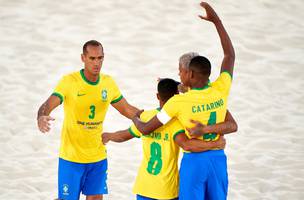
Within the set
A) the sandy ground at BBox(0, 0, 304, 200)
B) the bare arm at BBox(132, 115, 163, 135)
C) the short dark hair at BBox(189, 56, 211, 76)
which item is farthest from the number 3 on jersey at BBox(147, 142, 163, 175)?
the sandy ground at BBox(0, 0, 304, 200)

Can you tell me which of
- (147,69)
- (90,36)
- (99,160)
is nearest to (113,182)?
(99,160)

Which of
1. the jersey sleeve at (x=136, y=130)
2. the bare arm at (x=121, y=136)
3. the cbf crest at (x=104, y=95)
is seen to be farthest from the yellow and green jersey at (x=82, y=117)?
the jersey sleeve at (x=136, y=130)

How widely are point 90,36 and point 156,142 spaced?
8155mm

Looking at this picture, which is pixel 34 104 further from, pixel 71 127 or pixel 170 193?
pixel 170 193

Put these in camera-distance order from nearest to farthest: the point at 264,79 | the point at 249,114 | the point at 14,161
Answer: the point at 14,161 < the point at 249,114 < the point at 264,79

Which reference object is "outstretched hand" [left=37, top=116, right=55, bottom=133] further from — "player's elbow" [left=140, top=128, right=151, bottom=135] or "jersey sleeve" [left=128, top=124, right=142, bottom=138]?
"player's elbow" [left=140, top=128, right=151, bottom=135]

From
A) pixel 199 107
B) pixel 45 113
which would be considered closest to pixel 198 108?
pixel 199 107

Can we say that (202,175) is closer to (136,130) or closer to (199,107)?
(199,107)

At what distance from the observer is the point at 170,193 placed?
18.9 feet

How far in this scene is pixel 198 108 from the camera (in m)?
5.65

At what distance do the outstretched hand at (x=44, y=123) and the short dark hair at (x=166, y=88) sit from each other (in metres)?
0.83

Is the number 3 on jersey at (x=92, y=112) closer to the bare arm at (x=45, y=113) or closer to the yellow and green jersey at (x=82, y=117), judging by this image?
the yellow and green jersey at (x=82, y=117)

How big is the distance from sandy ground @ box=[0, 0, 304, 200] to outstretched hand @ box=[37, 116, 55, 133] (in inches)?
96.4

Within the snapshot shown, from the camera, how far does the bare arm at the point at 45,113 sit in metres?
5.95
